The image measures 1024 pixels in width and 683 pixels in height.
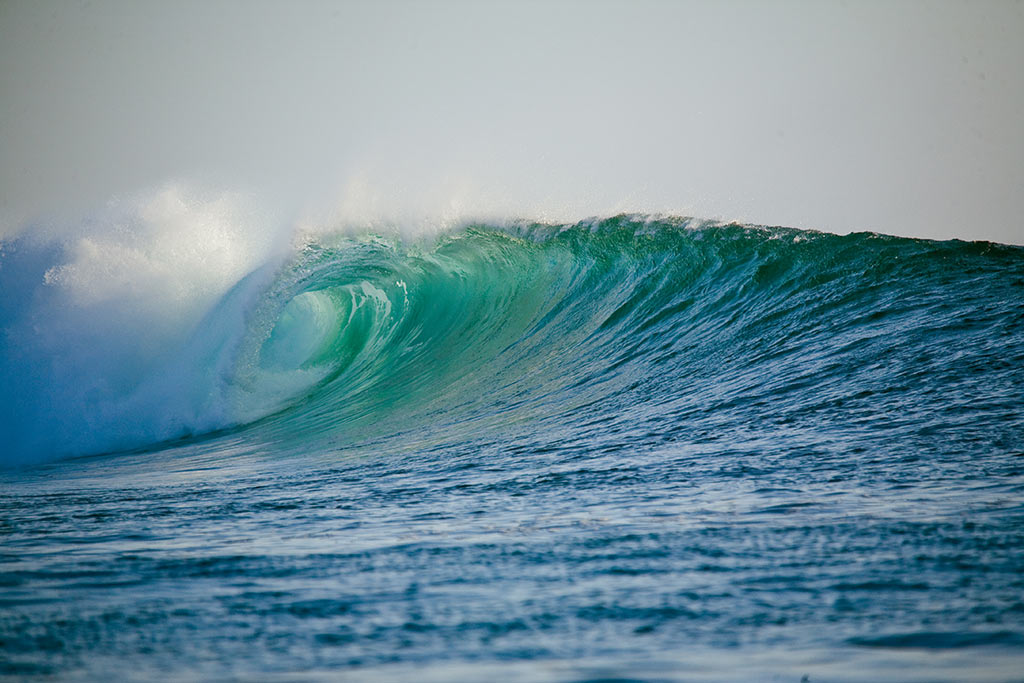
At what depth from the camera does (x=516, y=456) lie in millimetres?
4273

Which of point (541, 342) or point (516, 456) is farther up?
point (541, 342)

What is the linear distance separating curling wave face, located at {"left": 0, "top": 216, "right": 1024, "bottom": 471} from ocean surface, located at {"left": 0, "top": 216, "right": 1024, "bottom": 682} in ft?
0.12

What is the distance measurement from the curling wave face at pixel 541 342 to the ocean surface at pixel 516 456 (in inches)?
1.4

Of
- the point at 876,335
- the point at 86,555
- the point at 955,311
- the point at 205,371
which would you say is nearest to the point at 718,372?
the point at 876,335

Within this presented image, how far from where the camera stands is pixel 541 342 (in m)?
7.88

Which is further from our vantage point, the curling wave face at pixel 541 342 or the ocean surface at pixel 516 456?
the curling wave face at pixel 541 342

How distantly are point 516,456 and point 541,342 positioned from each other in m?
3.67

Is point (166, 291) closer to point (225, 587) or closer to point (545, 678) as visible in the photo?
point (225, 587)

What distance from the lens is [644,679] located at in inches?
54.7

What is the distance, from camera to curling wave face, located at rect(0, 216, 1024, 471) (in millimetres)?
4992

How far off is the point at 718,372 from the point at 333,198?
18.8ft

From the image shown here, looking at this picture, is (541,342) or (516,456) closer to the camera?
(516,456)

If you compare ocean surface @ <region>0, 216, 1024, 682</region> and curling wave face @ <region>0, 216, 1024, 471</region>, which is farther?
curling wave face @ <region>0, 216, 1024, 471</region>

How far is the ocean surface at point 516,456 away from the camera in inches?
63.9
